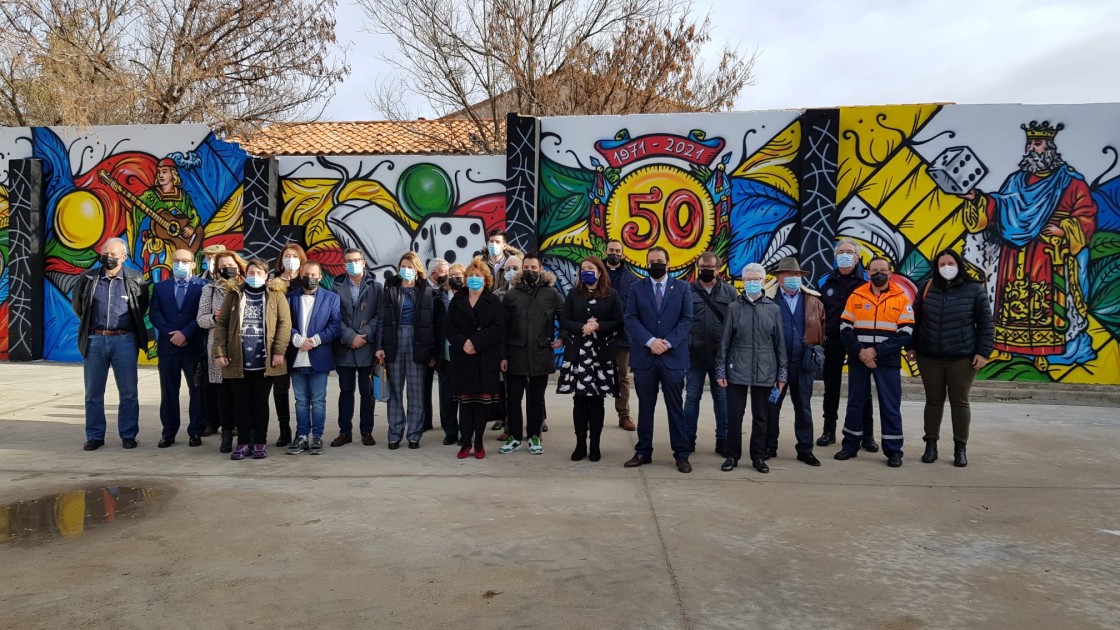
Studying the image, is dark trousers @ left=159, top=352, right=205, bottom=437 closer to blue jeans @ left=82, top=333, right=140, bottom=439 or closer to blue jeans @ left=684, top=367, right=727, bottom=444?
blue jeans @ left=82, top=333, right=140, bottom=439

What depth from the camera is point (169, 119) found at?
16.8 meters

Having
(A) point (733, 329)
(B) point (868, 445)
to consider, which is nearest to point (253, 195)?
(A) point (733, 329)

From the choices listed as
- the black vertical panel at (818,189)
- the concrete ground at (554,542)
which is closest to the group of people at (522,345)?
the concrete ground at (554,542)

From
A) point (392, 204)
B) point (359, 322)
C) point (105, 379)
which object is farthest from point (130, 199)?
point (359, 322)

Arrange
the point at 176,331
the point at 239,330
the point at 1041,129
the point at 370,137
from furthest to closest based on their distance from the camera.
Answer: the point at 370,137, the point at 1041,129, the point at 176,331, the point at 239,330

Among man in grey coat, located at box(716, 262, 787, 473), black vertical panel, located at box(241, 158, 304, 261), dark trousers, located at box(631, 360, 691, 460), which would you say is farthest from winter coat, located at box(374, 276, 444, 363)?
black vertical panel, located at box(241, 158, 304, 261)

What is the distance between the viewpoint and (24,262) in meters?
13.1

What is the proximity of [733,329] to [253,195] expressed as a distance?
9.25 metres

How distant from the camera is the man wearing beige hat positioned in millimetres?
6762

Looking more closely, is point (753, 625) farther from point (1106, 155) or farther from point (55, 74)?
point (55, 74)

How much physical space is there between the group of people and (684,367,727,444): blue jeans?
2 cm

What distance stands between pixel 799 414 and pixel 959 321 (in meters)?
1.56

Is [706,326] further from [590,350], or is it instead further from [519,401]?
[519,401]

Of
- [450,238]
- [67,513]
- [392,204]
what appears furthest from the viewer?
[392,204]
